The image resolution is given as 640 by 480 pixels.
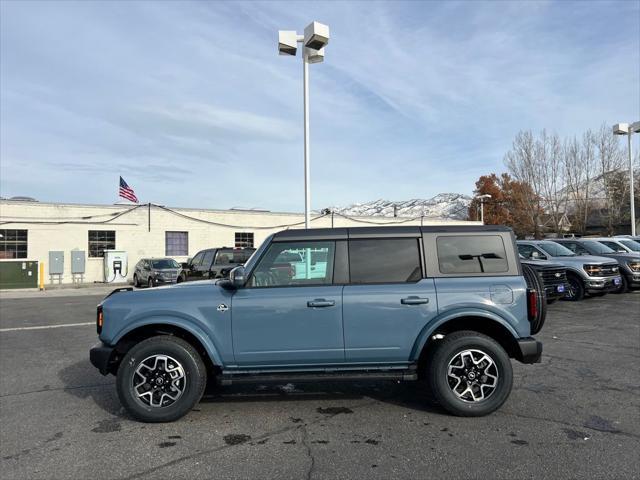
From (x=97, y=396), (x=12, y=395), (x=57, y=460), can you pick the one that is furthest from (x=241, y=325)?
(x=12, y=395)

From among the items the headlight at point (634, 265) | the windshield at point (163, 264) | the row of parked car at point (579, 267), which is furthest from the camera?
the windshield at point (163, 264)

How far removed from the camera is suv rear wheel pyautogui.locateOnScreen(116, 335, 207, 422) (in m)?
4.57

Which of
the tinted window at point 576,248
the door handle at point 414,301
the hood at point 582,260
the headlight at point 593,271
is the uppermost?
the tinted window at point 576,248

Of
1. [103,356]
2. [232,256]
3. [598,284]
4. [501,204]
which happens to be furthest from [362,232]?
[501,204]

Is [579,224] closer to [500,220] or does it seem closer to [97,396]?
[500,220]

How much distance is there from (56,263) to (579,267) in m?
23.7

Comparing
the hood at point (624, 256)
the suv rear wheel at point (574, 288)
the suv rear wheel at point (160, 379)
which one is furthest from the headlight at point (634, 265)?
the suv rear wheel at point (160, 379)

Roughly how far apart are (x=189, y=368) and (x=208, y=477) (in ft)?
4.18

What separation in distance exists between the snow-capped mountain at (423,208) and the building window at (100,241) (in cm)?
1420

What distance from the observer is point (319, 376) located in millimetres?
4617

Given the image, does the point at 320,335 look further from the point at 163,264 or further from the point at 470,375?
the point at 163,264

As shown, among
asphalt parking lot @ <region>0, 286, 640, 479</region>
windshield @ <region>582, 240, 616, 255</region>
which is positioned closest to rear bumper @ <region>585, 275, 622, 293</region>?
windshield @ <region>582, 240, 616, 255</region>

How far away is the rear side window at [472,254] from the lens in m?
4.86

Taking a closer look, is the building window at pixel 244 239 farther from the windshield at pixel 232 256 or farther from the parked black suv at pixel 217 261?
the windshield at pixel 232 256
